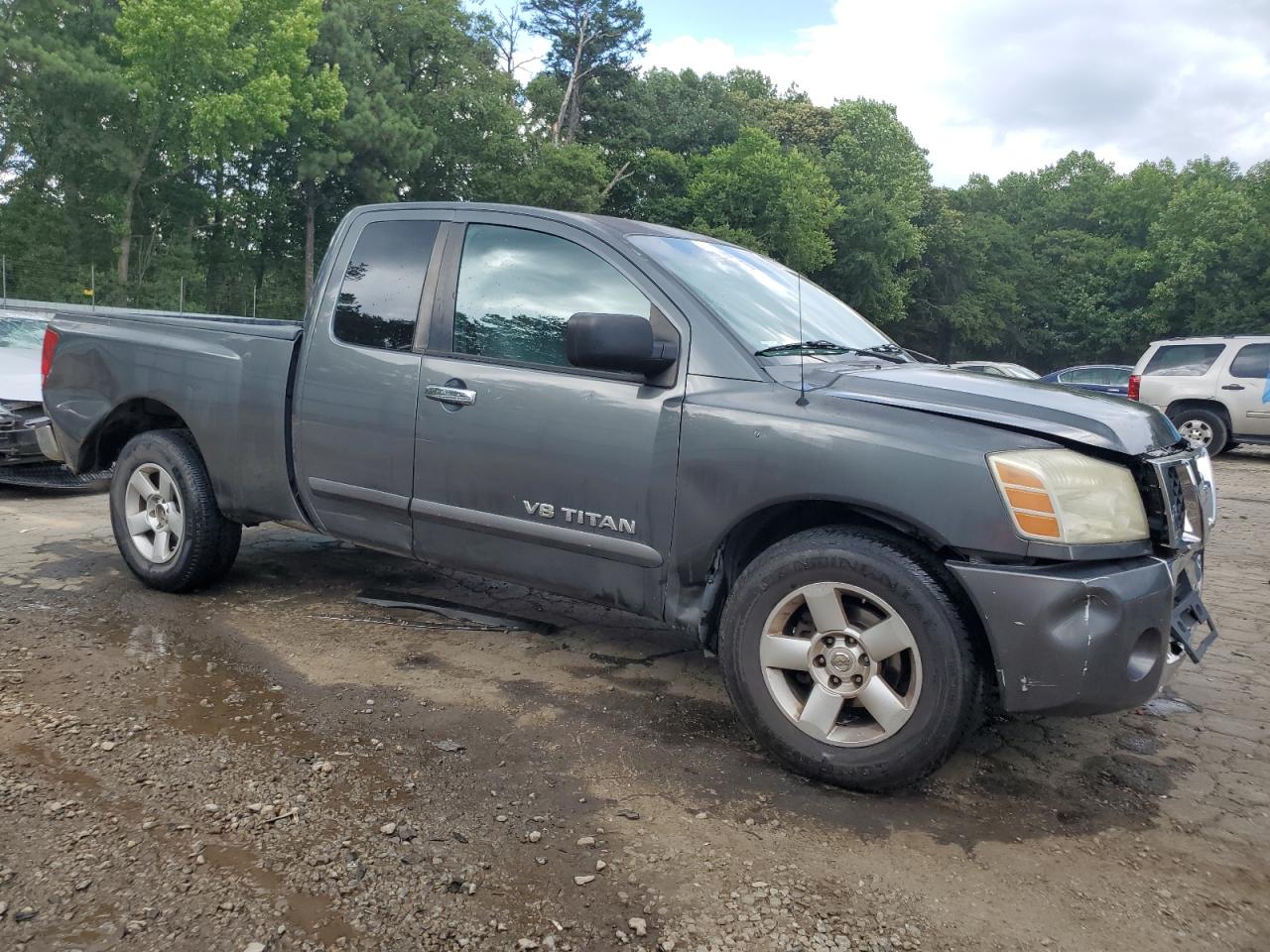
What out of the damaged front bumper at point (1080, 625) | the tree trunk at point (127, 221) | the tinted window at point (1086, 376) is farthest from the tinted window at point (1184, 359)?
the tree trunk at point (127, 221)

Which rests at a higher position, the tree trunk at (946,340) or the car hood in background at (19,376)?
the tree trunk at (946,340)

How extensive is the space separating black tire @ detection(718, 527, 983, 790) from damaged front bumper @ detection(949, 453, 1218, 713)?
0.11 meters

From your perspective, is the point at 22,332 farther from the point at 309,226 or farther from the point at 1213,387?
the point at 309,226

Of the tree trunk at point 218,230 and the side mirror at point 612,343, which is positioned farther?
the tree trunk at point 218,230

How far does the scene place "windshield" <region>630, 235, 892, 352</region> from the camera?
3494 mm

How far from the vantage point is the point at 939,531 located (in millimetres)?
2760

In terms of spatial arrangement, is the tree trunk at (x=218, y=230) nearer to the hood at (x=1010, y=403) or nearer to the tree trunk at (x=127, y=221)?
the tree trunk at (x=127, y=221)

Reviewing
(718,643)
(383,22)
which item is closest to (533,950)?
(718,643)

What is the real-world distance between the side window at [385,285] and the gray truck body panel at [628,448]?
0.18ft

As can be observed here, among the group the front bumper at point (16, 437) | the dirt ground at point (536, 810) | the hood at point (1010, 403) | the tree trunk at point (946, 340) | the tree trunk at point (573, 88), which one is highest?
the tree trunk at point (573, 88)

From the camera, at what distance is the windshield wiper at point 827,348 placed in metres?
3.38

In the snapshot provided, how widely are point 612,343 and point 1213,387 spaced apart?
42.9ft

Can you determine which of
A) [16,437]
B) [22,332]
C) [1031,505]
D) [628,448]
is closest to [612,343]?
[628,448]

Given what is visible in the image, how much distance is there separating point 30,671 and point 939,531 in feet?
11.0
